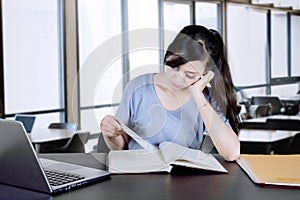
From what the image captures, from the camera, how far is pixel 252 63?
10.0 meters

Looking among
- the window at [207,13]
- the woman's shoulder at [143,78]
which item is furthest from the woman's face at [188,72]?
the window at [207,13]

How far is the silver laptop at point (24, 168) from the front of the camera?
1112 mm

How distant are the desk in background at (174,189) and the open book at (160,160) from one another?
33 mm

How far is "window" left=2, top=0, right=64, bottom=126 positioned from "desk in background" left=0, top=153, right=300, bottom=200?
4526 millimetres

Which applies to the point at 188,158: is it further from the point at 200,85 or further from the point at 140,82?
the point at 140,82

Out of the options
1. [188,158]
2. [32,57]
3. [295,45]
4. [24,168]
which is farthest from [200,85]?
[295,45]

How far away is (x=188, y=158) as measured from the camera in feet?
4.52

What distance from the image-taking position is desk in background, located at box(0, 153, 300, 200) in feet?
3.61

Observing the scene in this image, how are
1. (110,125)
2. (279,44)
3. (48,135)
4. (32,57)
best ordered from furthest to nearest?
(279,44) < (32,57) < (48,135) < (110,125)

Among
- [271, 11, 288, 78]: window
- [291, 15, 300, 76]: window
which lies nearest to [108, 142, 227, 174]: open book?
[271, 11, 288, 78]: window

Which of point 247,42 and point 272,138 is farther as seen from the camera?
point 247,42

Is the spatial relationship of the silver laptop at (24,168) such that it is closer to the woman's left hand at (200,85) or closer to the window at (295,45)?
the woman's left hand at (200,85)

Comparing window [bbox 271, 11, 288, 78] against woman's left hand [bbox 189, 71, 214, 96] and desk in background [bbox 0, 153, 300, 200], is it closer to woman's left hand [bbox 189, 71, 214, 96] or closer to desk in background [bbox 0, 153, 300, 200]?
woman's left hand [bbox 189, 71, 214, 96]

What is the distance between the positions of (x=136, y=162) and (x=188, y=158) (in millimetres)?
149
